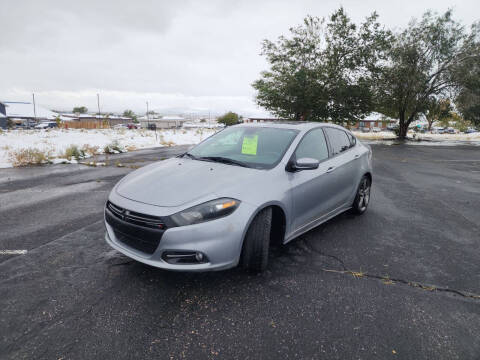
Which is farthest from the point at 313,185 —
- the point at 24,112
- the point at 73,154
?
the point at 24,112

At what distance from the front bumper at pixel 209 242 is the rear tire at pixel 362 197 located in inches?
105

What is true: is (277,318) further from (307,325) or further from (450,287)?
(450,287)

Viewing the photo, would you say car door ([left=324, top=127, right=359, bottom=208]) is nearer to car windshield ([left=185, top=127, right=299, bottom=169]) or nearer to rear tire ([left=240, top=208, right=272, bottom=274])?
car windshield ([left=185, top=127, right=299, bottom=169])

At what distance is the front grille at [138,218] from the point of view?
233 cm

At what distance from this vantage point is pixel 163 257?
238 centimetres

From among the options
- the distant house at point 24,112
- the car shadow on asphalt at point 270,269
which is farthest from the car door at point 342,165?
the distant house at point 24,112

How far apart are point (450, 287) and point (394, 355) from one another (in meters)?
1.25

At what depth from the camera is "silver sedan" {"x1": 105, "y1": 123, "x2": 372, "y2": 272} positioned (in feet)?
7.75

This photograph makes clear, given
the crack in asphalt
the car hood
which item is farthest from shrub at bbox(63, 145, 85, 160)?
the crack in asphalt

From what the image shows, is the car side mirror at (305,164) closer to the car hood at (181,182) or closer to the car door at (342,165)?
the car hood at (181,182)

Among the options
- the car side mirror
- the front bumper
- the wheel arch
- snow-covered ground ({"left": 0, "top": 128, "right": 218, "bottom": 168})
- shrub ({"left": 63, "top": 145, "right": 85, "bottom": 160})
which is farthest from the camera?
snow-covered ground ({"left": 0, "top": 128, "right": 218, "bottom": 168})

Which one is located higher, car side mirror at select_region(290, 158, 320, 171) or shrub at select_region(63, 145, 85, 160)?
car side mirror at select_region(290, 158, 320, 171)

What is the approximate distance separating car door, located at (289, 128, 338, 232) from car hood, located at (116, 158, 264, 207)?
1.77ft

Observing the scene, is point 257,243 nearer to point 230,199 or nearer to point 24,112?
point 230,199
